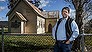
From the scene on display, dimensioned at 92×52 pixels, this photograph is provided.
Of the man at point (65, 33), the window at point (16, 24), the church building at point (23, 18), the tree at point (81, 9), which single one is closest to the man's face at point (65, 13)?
the man at point (65, 33)

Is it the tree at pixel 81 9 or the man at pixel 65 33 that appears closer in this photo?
the man at pixel 65 33

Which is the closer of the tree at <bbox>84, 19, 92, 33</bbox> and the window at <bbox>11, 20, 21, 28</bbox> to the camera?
the tree at <bbox>84, 19, 92, 33</bbox>

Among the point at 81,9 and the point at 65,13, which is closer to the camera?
the point at 65,13

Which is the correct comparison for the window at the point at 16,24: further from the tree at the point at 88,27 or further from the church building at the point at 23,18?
the tree at the point at 88,27

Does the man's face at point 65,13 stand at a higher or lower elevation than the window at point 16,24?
higher

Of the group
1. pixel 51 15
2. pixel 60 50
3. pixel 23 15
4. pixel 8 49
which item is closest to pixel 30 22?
pixel 23 15

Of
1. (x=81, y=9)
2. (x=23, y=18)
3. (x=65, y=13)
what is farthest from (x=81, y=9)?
(x=23, y=18)

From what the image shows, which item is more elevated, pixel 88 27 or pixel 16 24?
pixel 16 24

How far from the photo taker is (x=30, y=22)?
110ft

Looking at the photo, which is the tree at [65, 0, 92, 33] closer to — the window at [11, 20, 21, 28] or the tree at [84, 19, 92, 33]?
the tree at [84, 19, 92, 33]

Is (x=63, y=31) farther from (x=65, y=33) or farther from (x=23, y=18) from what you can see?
(x=23, y=18)

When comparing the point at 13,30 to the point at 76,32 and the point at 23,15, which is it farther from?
the point at 76,32

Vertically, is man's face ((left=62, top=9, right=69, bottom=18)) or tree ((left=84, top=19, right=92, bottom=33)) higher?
man's face ((left=62, top=9, right=69, bottom=18))

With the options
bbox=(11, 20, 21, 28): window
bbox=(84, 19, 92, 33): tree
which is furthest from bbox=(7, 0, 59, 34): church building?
bbox=(84, 19, 92, 33): tree
